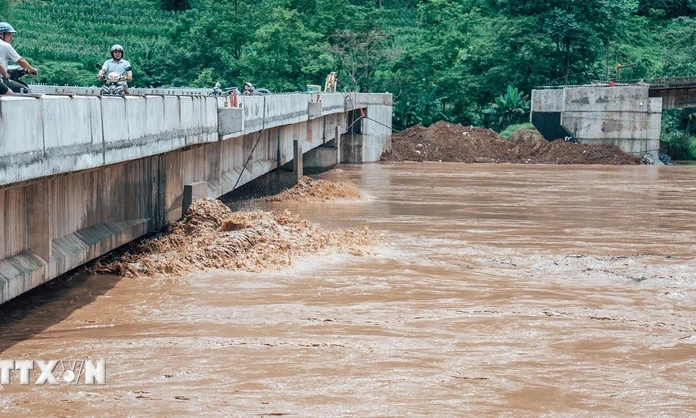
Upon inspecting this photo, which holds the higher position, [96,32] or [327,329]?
[96,32]

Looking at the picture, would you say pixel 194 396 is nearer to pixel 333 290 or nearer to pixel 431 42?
pixel 333 290

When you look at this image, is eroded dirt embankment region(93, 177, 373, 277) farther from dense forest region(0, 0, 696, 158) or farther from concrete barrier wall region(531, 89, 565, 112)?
dense forest region(0, 0, 696, 158)

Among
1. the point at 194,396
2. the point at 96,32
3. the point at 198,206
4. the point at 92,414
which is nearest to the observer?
the point at 92,414

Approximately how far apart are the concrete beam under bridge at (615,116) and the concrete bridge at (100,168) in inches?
1138

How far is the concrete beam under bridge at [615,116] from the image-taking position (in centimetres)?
4862

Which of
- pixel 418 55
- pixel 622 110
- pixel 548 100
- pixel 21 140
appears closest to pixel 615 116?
pixel 622 110

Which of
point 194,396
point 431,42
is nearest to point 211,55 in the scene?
point 431,42

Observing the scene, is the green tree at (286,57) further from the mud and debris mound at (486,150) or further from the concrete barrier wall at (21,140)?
the concrete barrier wall at (21,140)

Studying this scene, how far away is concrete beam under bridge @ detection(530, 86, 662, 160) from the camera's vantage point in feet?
160

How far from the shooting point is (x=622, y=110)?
48.8m

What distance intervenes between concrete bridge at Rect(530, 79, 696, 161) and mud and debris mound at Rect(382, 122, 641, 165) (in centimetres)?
127

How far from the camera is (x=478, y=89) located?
5991 cm

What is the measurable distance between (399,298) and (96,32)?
6699cm

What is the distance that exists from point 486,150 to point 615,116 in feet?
21.2
